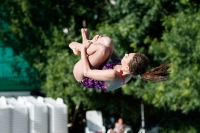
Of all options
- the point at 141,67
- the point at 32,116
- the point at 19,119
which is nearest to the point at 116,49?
the point at 32,116

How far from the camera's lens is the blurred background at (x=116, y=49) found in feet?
30.7

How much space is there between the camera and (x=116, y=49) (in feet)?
32.6

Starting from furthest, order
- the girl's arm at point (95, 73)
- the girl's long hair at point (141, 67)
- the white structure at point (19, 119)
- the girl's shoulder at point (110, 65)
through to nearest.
A: the white structure at point (19, 119) < the girl's shoulder at point (110, 65) < the girl's long hair at point (141, 67) < the girl's arm at point (95, 73)

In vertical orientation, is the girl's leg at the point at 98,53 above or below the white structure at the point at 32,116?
above

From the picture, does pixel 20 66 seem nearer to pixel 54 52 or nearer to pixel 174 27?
pixel 54 52

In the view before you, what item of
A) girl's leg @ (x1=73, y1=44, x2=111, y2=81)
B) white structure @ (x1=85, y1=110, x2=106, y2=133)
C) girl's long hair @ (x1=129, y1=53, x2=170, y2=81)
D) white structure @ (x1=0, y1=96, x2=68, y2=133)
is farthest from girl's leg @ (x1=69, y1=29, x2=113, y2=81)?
white structure @ (x1=85, y1=110, x2=106, y2=133)

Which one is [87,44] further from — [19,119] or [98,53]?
[19,119]

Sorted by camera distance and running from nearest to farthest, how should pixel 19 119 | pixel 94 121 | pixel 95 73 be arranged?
pixel 95 73, pixel 19 119, pixel 94 121

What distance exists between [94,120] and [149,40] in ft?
5.40

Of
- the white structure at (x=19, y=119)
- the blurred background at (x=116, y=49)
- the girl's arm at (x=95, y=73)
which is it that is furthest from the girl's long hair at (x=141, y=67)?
the white structure at (x=19, y=119)

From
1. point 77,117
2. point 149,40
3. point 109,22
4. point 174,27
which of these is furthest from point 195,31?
point 77,117

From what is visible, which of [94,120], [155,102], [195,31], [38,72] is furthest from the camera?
[38,72]

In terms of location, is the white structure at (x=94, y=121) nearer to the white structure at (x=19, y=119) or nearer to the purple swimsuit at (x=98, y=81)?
the white structure at (x=19, y=119)

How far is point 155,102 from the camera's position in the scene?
980 cm
